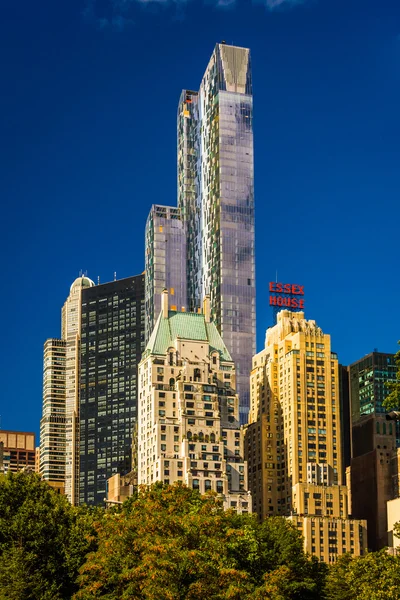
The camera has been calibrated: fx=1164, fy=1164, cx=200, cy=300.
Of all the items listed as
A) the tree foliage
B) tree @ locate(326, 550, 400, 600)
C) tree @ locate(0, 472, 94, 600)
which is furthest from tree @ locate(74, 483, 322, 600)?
tree @ locate(326, 550, 400, 600)

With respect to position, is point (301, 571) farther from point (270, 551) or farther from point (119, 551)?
point (119, 551)

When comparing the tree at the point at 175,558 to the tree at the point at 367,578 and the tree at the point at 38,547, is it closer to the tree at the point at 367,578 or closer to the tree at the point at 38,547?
the tree at the point at 38,547

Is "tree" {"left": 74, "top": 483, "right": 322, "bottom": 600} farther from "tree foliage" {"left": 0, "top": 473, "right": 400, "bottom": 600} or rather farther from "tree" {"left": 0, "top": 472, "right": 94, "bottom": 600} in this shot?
"tree" {"left": 0, "top": 472, "right": 94, "bottom": 600}

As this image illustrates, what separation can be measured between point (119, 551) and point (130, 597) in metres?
8.21

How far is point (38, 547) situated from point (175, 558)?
27.7 meters

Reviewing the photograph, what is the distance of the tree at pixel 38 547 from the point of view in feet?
381

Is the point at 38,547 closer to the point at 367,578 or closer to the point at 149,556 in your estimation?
the point at 149,556

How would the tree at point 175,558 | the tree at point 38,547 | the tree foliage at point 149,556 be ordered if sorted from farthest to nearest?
1. the tree at point 38,547
2. the tree foliage at point 149,556
3. the tree at point 175,558

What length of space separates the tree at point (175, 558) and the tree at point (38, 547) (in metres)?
4.17

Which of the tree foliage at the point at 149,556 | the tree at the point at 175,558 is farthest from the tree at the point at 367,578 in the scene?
the tree at the point at 175,558

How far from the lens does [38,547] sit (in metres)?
120

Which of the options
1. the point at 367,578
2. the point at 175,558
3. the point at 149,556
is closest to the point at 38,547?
the point at 149,556

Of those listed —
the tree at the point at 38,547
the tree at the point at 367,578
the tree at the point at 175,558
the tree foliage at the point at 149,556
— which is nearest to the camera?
the tree at the point at 175,558

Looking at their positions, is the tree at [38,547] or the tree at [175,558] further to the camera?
the tree at [38,547]
